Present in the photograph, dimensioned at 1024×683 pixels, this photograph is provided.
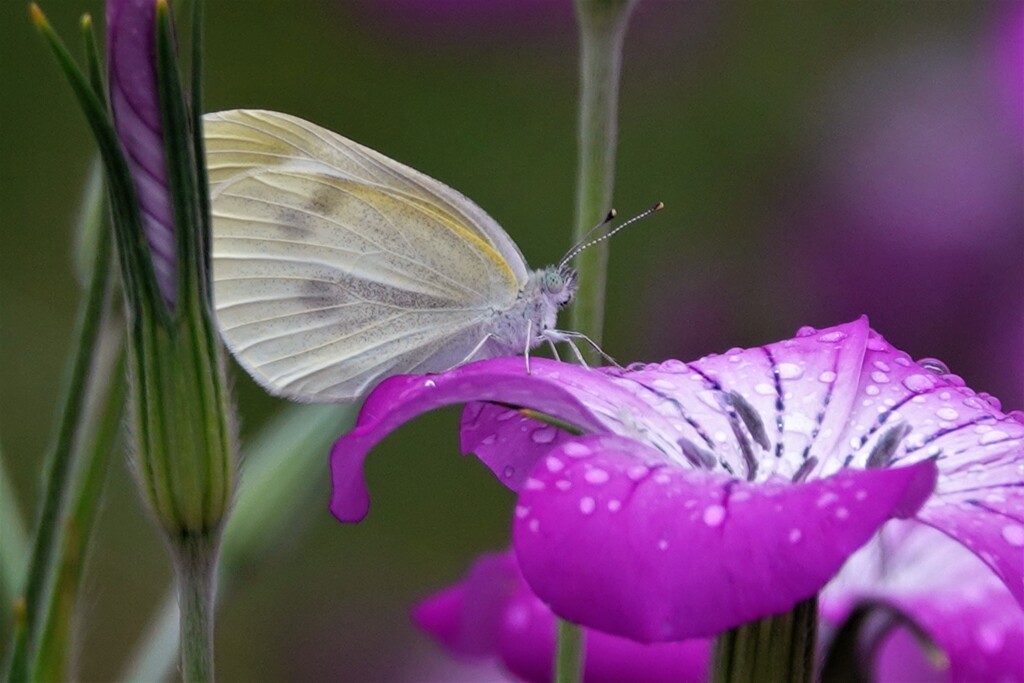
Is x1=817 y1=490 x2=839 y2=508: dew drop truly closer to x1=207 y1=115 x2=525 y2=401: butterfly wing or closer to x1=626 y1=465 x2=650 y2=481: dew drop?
x1=626 y1=465 x2=650 y2=481: dew drop

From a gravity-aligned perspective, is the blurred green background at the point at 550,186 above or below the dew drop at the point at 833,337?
below

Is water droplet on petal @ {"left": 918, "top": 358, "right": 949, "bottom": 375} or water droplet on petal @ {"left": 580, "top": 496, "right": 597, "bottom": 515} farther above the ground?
water droplet on petal @ {"left": 580, "top": 496, "right": 597, "bottom": 515}

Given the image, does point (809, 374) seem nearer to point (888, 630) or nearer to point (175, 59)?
point (888, 630)

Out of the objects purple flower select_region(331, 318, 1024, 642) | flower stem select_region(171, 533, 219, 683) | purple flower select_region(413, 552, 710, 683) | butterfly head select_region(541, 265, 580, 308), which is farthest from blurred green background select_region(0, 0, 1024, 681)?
flower stem select_region(171, 533, 219, 683)

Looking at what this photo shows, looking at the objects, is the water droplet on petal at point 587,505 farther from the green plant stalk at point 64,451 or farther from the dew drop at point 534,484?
the green plant stalk at point 64,451

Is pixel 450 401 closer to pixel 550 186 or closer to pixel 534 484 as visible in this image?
pixel 534 484

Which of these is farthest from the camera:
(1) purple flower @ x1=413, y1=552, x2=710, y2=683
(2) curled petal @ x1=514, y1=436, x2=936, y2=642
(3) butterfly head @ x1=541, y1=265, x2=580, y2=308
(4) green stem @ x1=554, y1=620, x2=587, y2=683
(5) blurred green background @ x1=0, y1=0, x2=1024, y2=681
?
(5) blurred green background @ x1=0, y1=0, x2=1024, y2=681

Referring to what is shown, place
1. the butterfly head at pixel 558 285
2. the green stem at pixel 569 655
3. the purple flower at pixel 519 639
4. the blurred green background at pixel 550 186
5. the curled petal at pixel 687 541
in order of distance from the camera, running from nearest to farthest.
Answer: the curled petal at pixel 687 541, the green stem at pixel 569 655, the purple flower at pixel 519 639, the butterfly head at pixel 558 285, the blurred green background at pixel 550 186

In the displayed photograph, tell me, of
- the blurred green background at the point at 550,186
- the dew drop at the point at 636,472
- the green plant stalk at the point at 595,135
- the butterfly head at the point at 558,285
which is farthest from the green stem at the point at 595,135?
the blurred green background at the point at 550,186
